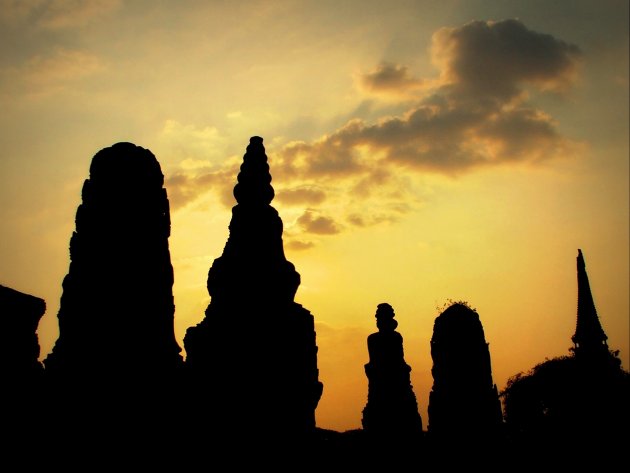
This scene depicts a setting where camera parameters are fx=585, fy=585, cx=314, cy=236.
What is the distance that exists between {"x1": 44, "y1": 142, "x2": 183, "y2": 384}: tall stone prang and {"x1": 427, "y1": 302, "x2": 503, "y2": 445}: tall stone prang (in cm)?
1636

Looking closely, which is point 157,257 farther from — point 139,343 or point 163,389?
point 163,389

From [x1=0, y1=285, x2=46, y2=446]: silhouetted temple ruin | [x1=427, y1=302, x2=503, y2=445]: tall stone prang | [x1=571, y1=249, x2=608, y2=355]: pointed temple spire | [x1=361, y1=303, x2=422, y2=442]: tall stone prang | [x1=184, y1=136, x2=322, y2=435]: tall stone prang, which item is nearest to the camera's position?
[x1=0, y1=285, x2=46, y2=446]: silhouetted temple ruin

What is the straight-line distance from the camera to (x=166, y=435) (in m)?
13.4

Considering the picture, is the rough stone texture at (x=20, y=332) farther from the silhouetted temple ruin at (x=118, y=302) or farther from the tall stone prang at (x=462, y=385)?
the tall stone prang at (x=462, y=385)

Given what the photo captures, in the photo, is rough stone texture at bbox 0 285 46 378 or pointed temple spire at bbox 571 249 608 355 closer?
rough stone texture at bbox 0 285 46 378

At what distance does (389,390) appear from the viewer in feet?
98.4

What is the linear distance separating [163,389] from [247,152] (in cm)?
1071

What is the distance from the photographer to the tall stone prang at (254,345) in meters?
18.1

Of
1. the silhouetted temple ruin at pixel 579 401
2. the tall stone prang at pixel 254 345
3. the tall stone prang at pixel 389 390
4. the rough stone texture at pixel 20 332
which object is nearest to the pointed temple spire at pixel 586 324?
the silhouetted temple ruin at pixel 579 401

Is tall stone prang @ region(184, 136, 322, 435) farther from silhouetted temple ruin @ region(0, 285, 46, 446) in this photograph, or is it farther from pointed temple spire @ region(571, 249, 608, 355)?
pointed temple spire @ region(571, 249, 608, 355)

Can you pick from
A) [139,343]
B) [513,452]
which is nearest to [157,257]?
[139,343]

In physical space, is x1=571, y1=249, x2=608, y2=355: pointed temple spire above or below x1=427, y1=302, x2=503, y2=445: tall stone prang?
above

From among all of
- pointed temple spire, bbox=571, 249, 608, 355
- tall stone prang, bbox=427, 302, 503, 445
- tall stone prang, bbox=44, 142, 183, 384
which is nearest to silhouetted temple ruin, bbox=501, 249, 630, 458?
pointed temple spire, bbox=571, 249, 608, 355

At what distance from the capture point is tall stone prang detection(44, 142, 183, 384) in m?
13.5
